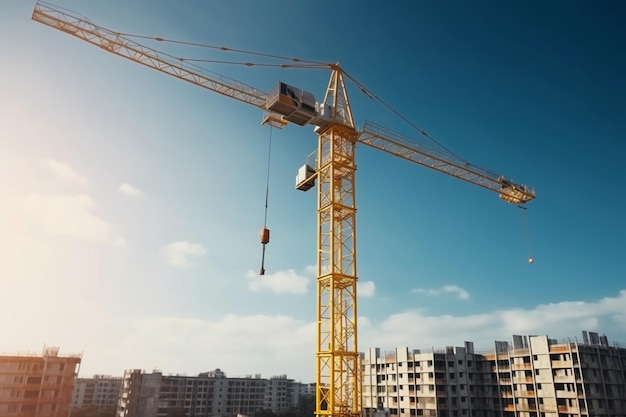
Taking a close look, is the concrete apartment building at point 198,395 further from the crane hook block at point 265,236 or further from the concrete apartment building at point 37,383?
the crane hook block at point 265,236

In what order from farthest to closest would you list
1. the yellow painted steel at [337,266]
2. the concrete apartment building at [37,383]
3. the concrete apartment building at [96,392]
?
the concrete apartment building at [96,392]
the concrete apartment building at [37,383]
the yellow painted steel at [337,266]

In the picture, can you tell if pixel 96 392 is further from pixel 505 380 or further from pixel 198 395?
pixel 505 380

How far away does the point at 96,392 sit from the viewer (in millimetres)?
100062

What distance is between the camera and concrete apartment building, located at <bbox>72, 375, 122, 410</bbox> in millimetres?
97312

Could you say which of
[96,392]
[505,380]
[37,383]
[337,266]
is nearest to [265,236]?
[337,266]

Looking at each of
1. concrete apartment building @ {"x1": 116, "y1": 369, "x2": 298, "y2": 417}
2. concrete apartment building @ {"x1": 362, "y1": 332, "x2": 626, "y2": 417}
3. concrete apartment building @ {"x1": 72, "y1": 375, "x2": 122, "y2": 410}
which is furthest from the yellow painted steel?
concrete apartment building @ {"x1": 72, "y1": 375, "x2": 122, "y2": 410}

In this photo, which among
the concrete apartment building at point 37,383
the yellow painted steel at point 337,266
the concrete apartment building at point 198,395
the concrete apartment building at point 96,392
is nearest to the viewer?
the yellow painted steel at point 337,266

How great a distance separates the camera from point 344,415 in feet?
93.2

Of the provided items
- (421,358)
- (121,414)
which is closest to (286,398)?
(121,414)

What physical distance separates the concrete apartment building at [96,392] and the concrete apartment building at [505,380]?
66.4 meters

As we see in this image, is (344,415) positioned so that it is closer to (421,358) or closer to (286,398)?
(421,358)

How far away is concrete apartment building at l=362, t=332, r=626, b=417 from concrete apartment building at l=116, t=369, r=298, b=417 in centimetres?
3379

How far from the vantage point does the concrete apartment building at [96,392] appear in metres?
97.3

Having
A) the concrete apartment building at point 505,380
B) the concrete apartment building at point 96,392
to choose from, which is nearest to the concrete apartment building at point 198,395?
the concrete apartment building at point 96,392
